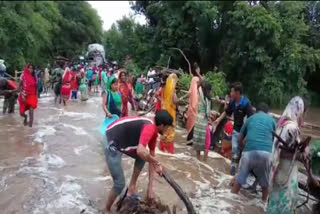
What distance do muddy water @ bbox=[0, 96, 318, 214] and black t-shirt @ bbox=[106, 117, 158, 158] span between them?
1.09 metres

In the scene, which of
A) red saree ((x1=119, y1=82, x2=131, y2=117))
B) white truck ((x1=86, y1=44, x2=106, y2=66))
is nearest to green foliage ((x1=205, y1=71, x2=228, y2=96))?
red saree ((x1=119, y1=82, x2=131, y2=117))

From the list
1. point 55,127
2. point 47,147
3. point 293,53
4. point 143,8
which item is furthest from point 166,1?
point 47,147

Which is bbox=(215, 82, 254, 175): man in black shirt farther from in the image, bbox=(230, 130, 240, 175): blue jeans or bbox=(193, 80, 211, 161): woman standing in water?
bbox=(193, 80, 211, 161): woman standing in water

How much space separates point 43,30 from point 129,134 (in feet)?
95.4

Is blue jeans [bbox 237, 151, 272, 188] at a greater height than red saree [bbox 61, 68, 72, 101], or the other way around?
red saree [bbox 61, 68, 72, 101]

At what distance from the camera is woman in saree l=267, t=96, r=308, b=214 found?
4.82 metres

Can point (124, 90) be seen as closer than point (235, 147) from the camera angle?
No

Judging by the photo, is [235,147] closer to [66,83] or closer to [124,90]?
[124,90]

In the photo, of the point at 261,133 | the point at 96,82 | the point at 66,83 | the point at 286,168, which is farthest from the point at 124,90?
the point at 96,82

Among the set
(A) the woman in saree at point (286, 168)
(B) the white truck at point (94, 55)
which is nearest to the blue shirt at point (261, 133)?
(A) the woman in saree at point (286, 168)

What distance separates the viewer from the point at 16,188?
19.9 feet

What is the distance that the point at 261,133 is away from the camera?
18.9ft

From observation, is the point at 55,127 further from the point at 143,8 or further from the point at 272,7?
the point at 143,8

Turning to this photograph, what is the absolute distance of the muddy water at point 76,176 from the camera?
5680mm
